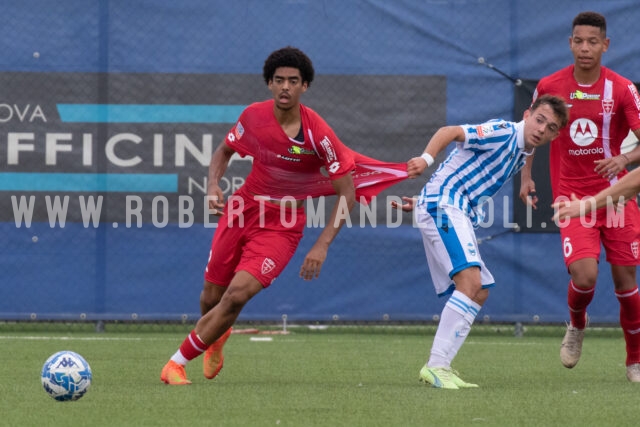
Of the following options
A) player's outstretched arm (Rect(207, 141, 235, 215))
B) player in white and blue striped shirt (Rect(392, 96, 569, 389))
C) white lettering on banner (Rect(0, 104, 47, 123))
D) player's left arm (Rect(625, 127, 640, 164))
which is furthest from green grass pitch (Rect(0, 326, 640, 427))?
white lettering on banner (Rect(0, 104, 47, 123))

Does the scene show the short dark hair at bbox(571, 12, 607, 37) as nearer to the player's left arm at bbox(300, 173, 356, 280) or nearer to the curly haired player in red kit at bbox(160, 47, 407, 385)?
the curly haired player in red kit at bbox(160, 47, 407, 385)

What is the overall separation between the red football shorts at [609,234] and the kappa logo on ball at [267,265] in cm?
211

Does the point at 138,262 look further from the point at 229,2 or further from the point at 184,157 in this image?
the point at 229,2

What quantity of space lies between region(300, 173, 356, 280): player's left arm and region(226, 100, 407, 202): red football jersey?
8cm

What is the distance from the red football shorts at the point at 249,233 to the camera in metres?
7.74

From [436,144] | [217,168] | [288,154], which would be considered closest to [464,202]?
[436,144]

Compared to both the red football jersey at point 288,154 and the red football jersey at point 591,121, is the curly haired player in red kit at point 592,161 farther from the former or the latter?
the red football jersey at point 288,154

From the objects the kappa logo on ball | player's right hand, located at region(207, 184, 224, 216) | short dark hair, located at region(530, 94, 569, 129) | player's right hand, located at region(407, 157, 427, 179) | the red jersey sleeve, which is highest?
short dark hair, located at region(530, 94, 569, 129)

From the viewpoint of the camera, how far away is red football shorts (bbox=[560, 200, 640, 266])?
8.13 meters

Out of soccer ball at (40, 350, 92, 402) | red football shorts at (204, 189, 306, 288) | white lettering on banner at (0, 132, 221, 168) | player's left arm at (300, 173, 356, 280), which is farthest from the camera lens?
white lettering on banner at (0, 132, 221, 168)

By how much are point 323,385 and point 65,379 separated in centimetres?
179

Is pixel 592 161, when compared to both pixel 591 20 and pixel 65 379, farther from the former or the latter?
pixel 65 379

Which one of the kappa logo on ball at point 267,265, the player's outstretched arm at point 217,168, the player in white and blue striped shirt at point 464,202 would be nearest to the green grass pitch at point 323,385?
the player in white and blue striped shirt at point 464,202

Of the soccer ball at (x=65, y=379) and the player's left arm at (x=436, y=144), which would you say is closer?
the soccer ball at (x=65, y=379)
